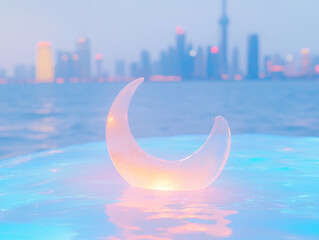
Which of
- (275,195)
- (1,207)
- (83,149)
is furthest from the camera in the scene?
(83,149)

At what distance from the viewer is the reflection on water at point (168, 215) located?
360cm

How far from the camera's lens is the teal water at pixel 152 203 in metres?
3.66

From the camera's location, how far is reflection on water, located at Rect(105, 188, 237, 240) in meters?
3.60

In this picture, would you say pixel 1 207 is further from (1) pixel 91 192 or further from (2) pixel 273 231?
(2) pixel 273 231

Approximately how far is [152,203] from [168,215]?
1.38 feet

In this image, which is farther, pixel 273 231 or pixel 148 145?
pixel 148 145

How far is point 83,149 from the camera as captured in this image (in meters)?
8.33

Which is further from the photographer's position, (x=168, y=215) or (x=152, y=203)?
(x=152, y=203)

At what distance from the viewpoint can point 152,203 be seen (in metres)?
4.43

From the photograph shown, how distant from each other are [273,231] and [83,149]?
5.17 metres

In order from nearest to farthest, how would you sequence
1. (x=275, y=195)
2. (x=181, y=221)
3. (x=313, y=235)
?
1. (x=313, y=235)
2. (x=181, y=221)
3. (x=275, y=195)

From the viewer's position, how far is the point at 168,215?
4.04 metres

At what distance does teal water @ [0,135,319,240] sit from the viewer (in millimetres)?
3662

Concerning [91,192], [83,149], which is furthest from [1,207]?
[83,149]
